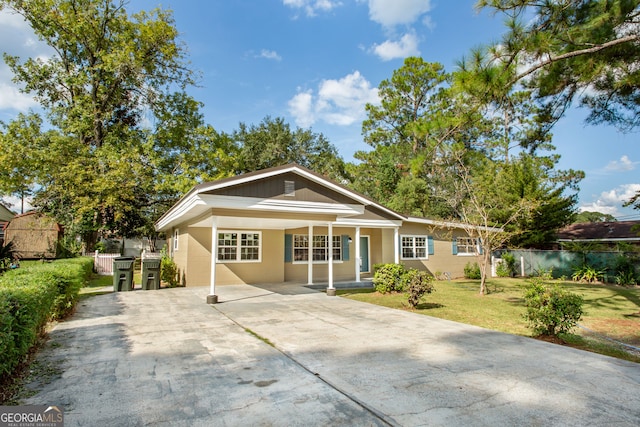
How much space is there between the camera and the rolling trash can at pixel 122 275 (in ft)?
38.5

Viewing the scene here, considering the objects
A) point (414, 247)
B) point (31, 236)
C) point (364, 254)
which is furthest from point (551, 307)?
point (31, 236)

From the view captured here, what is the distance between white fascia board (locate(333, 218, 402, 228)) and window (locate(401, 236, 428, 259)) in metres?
1.49

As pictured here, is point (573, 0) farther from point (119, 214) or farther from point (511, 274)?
point (119, 214)

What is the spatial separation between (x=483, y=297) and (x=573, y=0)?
8.13 m

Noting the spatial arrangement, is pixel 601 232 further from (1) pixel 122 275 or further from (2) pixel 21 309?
(2) pixel 21 309

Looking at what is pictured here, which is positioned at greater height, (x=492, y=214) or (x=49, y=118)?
(x=49, y=118)

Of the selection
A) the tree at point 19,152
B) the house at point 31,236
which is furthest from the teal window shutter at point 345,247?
the house at point 31,236

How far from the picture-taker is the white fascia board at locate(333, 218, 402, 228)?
47.4ft

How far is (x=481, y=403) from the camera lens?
3207 mm

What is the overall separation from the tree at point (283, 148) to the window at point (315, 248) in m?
13.4

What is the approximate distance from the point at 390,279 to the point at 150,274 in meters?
8.31

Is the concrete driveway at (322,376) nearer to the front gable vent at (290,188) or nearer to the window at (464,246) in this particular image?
the front gable vent at (290,188)

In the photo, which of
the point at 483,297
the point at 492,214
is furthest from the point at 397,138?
the point at 483,297

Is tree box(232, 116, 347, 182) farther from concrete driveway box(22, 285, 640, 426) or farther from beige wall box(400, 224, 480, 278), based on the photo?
concrete driveway box(22, 285, 640, 426)
